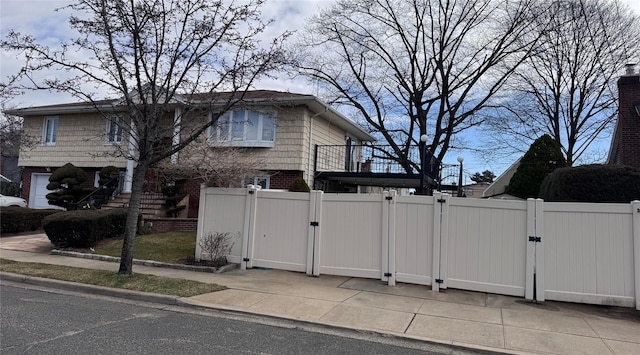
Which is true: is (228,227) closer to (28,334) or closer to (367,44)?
(28,334)

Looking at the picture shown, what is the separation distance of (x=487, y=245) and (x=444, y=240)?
2.63 feet

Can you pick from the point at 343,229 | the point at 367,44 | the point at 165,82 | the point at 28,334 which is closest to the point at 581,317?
the point at 343,229

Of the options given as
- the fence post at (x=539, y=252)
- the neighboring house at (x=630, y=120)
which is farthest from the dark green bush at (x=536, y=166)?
the fence post at (x=539, y=252)

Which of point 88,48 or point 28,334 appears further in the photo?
point 88,48

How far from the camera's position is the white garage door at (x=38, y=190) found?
20906 mm

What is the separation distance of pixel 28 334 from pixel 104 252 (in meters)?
6.98

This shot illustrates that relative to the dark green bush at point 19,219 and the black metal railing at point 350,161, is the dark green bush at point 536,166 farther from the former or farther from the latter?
the dark green bush at point 19,219

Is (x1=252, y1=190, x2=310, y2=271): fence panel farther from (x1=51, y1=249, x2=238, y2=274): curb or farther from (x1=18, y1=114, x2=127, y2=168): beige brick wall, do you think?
(x1=18, y1=114, x2=127, y2=168): beige brick wall

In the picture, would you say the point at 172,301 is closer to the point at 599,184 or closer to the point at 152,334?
the point at 152,334

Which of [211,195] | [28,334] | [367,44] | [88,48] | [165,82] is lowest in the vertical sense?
[28,334]

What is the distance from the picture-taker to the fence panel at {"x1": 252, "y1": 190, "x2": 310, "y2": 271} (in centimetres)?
985

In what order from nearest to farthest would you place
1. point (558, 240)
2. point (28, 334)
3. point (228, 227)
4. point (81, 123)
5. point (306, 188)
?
point (28, 334) → point (558, 240) → point (228, 227) → point (306, 188) → point (81, 123)

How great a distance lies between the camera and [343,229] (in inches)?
374

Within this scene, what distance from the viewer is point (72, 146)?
19906 millimetres
